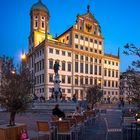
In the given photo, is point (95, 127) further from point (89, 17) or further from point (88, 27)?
point (89, 17)

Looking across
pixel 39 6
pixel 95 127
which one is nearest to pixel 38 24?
pixel 39 6

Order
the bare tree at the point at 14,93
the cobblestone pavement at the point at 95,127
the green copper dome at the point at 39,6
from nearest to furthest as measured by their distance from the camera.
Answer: the bare tree at the point at 14,93 → the cobblestone pavement at the point at 95,127 → the green copper dome at the point at 39,6

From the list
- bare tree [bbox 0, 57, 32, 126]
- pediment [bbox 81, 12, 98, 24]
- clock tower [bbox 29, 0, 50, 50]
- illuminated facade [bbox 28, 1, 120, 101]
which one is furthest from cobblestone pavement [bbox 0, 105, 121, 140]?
clock tower [bbox 29, 0, 50, 50]

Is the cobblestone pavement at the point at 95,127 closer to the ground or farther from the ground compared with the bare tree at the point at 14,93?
closer to the ground

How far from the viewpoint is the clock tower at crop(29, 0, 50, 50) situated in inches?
3479

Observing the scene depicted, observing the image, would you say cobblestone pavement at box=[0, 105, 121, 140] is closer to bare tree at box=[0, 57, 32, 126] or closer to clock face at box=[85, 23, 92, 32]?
bare tree at box=[0, 57, 32, 126]

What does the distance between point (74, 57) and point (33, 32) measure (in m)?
17.4

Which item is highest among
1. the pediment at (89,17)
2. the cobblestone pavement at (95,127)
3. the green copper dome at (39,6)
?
the green copper dome at (39,6)

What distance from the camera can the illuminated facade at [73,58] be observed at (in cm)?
7538

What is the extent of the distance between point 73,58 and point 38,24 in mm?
18346

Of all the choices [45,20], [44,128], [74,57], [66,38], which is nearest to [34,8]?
[45,20]

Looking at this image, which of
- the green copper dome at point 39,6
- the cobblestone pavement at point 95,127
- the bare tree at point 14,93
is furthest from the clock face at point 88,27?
the bare tree at point 14,93

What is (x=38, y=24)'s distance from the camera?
293 feet

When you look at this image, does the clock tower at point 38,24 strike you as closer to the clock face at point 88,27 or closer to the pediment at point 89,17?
the pediment at point 89,17
